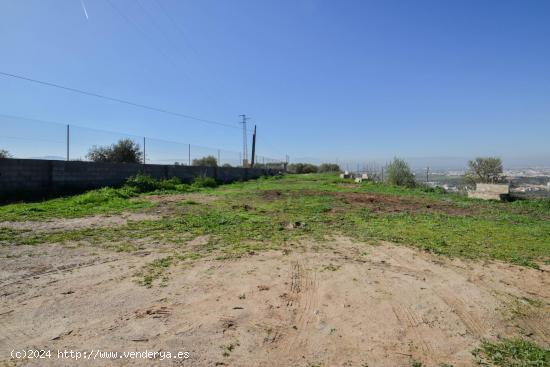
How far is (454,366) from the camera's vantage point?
2457 mm

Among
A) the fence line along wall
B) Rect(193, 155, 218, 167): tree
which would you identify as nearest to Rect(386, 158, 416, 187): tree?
Rect(193, 155, 218, 167): tree

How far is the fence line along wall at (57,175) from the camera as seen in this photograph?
1084 centimetres

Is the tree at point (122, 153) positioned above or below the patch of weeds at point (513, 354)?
above

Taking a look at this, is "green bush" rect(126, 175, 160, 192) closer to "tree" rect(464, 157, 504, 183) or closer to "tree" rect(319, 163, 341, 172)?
"tree" rect(464, 157, 504, 183)

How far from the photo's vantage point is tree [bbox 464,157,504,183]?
29163mm

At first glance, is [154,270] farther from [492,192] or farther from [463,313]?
[492,192]

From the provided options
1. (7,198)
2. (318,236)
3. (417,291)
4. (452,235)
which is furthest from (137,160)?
(417,291)

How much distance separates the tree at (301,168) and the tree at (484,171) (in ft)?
97.9

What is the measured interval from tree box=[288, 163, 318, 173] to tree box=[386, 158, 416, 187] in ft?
98.9

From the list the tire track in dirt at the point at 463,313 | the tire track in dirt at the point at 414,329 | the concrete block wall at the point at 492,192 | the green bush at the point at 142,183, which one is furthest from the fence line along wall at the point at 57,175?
the concrete block wall at the point at 492,192

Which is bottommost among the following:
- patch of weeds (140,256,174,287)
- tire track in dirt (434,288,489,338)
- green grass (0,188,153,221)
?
tire track in dirt (434,288,489,338)

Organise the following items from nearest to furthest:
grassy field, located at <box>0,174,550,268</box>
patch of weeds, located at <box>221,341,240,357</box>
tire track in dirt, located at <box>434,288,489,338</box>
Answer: patch of weeds, located at <box>221,341,240,357</box> → tire track in dirt, located at <box>434,288,489,338</box> → grassy field, located at <box>0,174,550,268</box>

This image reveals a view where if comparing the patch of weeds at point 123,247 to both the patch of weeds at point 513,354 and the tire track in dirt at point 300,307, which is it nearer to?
the tire track in dirt at point 300,307

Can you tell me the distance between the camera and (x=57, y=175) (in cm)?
1240
